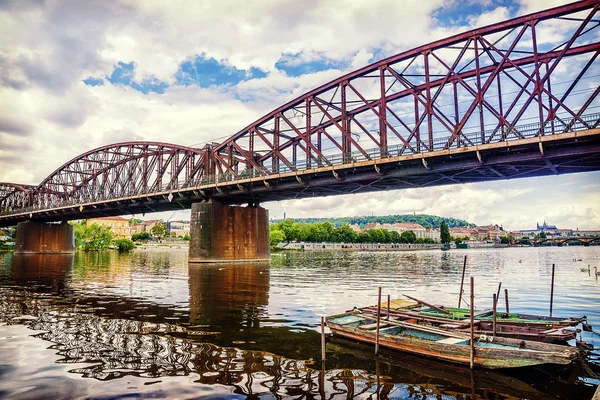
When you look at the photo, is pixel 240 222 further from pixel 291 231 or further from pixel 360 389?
pixel 291 231

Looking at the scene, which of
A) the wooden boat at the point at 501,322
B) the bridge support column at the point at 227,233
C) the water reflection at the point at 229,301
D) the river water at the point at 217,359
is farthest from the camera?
the bridge support column at the point at 227,233

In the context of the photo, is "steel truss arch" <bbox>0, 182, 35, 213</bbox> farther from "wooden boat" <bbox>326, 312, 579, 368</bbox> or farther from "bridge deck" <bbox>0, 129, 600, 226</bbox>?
"wooden boat" <bbox>326, 312, 579, 368</bbox>

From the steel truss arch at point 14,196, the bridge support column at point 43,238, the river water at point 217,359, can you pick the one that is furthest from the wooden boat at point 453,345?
the steel truss arch at point 14,196

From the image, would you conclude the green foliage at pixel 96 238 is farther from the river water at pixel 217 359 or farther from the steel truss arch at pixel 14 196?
the river water at pixel 217 359

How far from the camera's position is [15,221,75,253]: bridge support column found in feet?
366

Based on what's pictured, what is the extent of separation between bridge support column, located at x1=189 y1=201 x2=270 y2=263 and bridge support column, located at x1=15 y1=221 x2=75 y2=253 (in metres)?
68.4

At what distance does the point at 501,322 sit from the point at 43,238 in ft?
405

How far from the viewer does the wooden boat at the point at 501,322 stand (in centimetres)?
1513

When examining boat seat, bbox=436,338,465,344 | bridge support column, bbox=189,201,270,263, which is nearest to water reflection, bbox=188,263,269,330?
boat seat, bbox=436,338,465,344

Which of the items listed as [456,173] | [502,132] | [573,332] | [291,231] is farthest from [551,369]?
[291,231]

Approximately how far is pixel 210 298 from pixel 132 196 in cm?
5966

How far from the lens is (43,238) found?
114 meters

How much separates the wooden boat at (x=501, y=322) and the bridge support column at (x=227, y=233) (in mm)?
47948

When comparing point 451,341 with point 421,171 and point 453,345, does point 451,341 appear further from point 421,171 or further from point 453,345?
point 421,171
